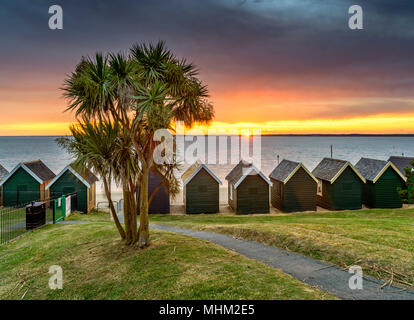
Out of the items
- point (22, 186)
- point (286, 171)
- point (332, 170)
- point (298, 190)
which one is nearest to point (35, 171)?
point (22, 186)

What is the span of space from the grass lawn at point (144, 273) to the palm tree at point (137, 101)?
150 centimetres

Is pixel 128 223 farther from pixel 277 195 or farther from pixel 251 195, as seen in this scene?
pixel 277 195

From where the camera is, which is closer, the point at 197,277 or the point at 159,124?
the point at 197,277

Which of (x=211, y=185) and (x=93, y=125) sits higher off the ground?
(x=93, y=125)

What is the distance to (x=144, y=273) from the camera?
886 cm

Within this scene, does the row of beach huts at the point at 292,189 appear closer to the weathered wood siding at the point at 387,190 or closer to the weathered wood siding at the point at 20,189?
the weathered wood siding at the point at 387,190

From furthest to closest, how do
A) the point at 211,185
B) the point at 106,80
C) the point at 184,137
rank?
the point at 211,185 < the point at 184,137 < the point at 106,80

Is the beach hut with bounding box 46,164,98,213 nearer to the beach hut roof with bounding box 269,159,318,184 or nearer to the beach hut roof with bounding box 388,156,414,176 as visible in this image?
the beach hut roof with bounding box 269,159,318,184

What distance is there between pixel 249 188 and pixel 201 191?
5.03 metres
